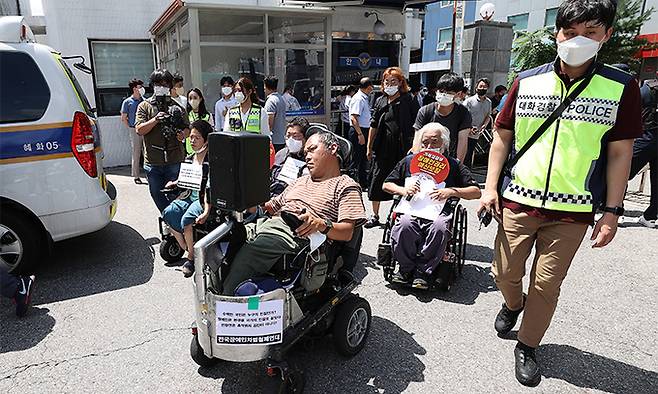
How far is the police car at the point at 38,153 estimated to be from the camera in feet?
11.8

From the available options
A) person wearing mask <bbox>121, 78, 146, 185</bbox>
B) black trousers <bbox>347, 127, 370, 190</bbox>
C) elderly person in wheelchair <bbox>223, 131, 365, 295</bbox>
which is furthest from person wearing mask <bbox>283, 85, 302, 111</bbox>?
elderly person in wheelchair <bbox>223, 131, 365, 295</bbox>

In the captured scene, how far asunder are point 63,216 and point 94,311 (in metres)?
0.96

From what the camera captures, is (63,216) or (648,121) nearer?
(63,216)

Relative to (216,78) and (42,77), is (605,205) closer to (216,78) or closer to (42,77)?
(42,77)

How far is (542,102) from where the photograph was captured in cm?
245

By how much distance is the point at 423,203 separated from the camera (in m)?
3.73

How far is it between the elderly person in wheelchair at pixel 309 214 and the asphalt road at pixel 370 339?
66 cm

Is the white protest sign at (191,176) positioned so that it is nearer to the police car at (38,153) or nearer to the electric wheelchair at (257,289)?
the police car at (38,153)

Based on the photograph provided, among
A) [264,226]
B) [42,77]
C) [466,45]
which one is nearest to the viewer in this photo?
[264,226]

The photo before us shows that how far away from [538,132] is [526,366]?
138cm

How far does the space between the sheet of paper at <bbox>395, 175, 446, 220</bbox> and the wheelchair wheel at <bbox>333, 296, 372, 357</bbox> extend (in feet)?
3.59

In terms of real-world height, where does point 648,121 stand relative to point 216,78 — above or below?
below

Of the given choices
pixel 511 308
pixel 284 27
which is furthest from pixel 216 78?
pixel 511 308

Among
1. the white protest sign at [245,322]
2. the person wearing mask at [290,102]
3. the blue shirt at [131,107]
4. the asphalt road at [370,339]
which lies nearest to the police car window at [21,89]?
the asphalt road at [370,339]
